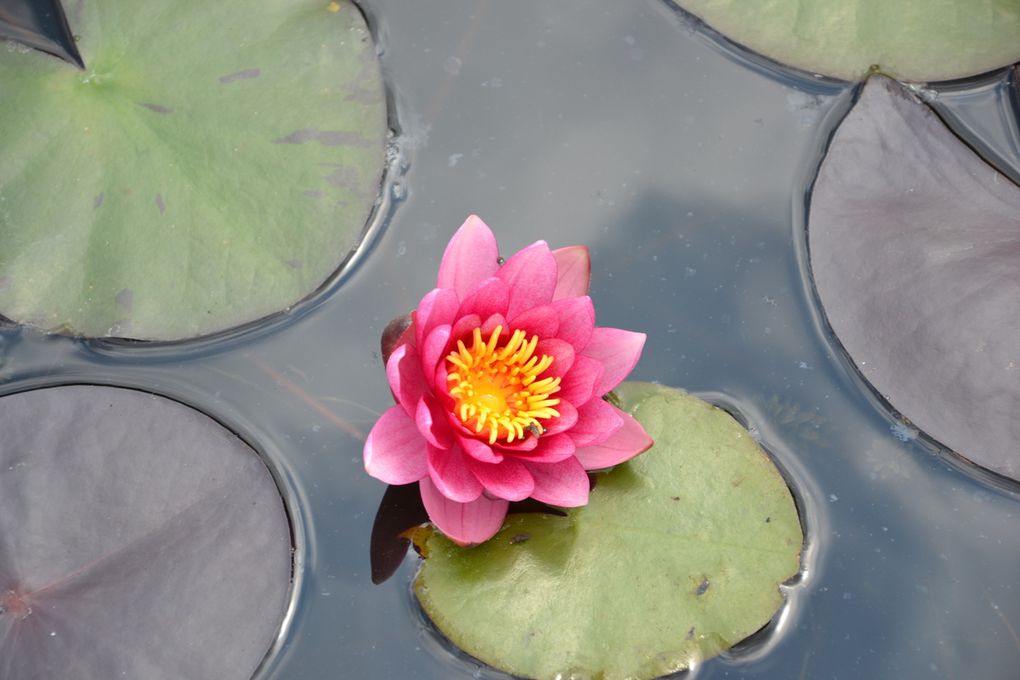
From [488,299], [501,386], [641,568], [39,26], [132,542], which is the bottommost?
[641,568]

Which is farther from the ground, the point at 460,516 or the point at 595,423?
the point at 595,423

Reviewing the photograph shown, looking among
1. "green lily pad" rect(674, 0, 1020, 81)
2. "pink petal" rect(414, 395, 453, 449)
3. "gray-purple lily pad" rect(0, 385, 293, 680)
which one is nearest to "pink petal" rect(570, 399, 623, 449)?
"pink petal" rect(414, 395, 453, 449)

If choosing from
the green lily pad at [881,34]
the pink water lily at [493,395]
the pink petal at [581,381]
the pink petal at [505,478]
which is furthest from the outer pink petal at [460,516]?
the green lily pad at [881,34]

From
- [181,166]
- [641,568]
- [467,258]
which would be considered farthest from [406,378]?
[181,166]

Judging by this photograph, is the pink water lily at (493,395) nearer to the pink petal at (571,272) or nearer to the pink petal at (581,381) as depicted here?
the pink petal at (581,381)

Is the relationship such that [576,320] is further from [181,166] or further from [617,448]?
[181,166]

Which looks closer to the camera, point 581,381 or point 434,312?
point 434,312
